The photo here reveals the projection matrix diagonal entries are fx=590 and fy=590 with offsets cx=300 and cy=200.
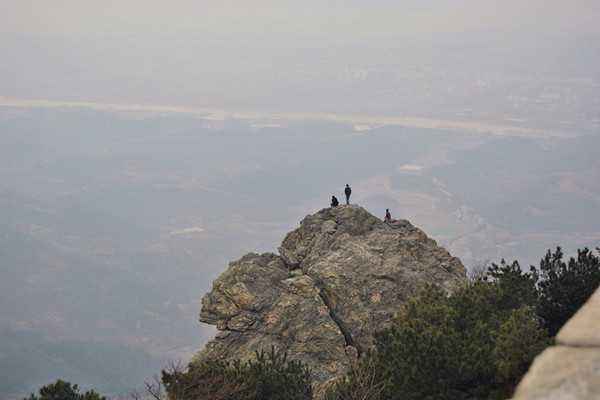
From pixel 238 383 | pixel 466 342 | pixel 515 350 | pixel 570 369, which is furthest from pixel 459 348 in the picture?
pixel 570 369

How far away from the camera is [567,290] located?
31.8 meters

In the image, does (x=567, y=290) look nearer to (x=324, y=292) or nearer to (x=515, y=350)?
(x=515, y=350)

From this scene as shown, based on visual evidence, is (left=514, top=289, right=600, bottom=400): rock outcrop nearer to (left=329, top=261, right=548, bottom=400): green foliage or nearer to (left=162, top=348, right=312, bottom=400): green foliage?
→ (left=329, top=261, right=548, bottom=400): green foliage

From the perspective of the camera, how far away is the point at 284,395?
26406 mm

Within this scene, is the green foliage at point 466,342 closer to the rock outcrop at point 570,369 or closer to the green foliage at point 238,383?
the green foliage at point 238,383

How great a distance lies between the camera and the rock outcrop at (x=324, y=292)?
3456cm

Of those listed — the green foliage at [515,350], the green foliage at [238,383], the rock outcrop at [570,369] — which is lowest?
the green foliage at [238,383]

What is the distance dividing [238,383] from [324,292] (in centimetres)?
1231

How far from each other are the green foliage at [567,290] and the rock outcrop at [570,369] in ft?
78.0

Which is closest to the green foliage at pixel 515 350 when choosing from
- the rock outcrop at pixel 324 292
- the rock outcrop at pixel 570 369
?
the rock outcrop at pixel 324 292

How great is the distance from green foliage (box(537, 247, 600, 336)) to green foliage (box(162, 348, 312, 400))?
1390cm

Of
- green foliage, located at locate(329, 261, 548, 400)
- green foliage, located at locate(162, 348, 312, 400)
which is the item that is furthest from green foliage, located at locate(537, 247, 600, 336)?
green foliage, located at locate(162, 348, 312, 400)

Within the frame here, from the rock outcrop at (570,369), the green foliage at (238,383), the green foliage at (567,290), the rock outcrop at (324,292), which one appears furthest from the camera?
the rock outcrop at (324,292)

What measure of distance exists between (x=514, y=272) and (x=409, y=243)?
1109cm
